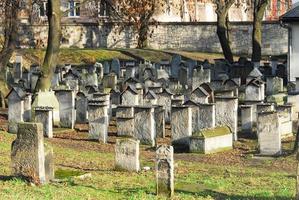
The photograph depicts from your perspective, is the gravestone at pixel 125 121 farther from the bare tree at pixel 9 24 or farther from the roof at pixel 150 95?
the bare tree at pixel 9 24

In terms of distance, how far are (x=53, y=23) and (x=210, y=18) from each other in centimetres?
4563

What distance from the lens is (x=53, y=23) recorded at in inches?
843

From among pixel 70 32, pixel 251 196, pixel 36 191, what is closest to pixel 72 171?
pixel 36 191

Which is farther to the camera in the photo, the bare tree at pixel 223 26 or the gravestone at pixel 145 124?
the bare tree at pixel 223 26

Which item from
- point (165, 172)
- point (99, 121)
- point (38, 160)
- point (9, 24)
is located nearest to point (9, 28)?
point (9, 24)

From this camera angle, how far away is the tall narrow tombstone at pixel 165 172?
11164 mm

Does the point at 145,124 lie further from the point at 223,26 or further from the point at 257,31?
the point at 223,26

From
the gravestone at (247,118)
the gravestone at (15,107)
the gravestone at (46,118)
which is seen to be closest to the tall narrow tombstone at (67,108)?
the gravestone at (15,107)

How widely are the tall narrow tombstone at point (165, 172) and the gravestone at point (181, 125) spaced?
19.2 ft

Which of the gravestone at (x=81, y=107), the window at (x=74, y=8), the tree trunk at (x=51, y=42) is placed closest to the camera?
the gravestone at (x=81, y=107)

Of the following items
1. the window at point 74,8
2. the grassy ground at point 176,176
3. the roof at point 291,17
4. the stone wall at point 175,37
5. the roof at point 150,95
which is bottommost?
the grassy ground at point 176,176

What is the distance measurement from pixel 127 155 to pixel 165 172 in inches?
89.4

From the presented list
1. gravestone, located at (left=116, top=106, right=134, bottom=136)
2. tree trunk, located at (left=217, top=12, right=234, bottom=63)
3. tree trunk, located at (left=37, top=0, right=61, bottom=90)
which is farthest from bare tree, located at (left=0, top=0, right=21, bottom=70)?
tree trunk, located at (left=217, top=12, right=234, bottom=63)

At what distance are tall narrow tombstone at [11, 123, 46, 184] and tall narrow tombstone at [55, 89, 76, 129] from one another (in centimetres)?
855
